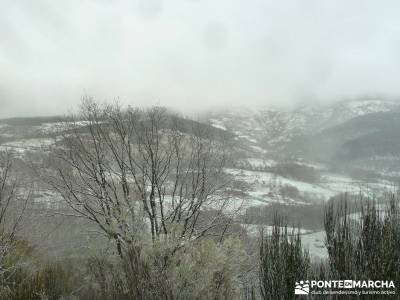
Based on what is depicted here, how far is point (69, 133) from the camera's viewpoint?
26766mm

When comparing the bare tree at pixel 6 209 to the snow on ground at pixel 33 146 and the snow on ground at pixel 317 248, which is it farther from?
the snow on ground at pixel 317 248

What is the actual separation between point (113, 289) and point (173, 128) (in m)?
13.1

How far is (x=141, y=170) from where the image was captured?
24.3 m

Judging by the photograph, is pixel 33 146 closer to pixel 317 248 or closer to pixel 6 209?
pixel 6 209

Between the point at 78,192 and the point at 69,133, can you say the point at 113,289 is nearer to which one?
the point at 78,192

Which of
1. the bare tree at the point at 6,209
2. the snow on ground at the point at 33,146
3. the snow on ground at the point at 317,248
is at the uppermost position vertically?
the snow on ground at the point at 33,146

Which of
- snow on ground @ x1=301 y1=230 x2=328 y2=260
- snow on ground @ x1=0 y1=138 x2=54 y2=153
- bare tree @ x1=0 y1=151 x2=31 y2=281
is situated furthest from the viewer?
snow on ground @ x1=0 y1=138 x2=54 y2=153

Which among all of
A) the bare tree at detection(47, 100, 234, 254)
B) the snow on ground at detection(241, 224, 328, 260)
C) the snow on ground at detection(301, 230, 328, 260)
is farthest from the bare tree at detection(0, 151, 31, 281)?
the snow on ground at detection(301, 230, 328, 260)

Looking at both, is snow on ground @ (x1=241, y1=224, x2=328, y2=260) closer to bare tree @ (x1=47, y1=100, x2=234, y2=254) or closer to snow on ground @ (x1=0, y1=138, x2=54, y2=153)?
bare tree @ (x1=47, y1=100, x2=234, y2=254)

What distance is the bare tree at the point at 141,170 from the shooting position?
23.5 m

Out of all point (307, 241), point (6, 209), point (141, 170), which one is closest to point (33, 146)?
point (6, 209)

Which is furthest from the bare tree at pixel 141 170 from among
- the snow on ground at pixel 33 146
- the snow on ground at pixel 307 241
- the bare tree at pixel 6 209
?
the snow on ground at pixel 307 241

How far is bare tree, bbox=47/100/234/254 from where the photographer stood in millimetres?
23500

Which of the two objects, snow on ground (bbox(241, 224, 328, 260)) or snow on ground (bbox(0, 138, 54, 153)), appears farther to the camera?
snow on ground (bbox(0, 138, 54, 153))
